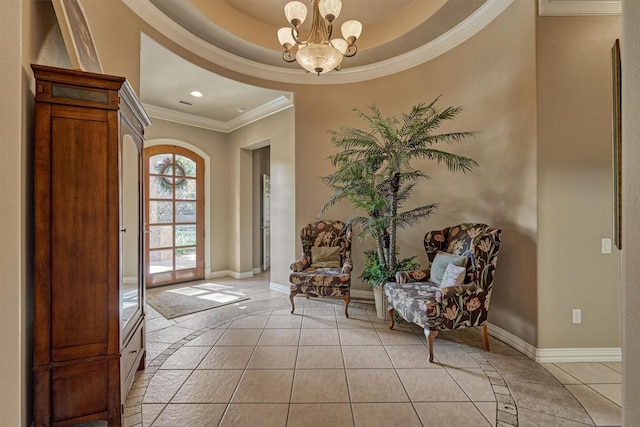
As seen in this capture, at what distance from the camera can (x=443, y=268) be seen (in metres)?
2.79

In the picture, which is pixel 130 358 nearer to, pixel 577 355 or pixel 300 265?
pixel 300 265

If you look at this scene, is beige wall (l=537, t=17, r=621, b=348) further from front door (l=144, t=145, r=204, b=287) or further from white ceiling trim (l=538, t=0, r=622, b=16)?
front door (l=144, t=145, r=204, b=287)

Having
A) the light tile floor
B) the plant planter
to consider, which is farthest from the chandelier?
the light tile floor

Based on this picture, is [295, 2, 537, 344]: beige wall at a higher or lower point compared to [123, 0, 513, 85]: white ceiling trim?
lower

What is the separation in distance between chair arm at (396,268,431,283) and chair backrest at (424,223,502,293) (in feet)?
1.18

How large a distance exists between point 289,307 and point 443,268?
2.06 meters

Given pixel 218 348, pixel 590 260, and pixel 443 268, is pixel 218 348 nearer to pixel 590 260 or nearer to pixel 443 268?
pixel 443 268

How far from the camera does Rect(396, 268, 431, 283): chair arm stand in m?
2.98

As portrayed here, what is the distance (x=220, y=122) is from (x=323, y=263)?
359 centimetres

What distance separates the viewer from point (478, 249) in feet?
8.28

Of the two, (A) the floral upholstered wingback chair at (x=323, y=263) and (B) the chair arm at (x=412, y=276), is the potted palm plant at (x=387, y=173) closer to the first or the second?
(B) the chair arm at (x=412, y=276)

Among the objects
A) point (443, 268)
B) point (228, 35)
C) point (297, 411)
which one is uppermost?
point (228, 35)

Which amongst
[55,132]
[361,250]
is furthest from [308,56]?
[361,250]

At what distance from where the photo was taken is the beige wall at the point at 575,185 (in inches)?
93.4
